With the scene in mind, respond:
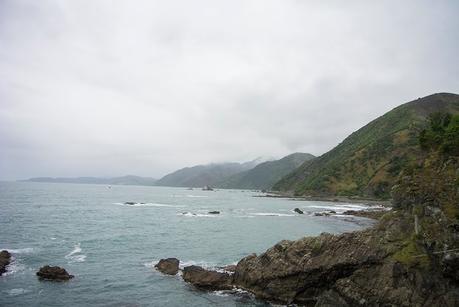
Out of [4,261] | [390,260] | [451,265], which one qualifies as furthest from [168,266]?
[451,265]

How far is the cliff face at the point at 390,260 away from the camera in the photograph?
25406 mm

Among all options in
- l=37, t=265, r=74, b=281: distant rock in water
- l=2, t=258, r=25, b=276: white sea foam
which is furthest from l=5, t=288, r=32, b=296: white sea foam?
l=2, t=258, r=25, b=276: white sea foam

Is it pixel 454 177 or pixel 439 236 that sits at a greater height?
pixel 454 177

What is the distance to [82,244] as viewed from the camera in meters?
56.8

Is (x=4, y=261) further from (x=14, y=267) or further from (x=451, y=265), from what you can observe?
(x=451, y=265)

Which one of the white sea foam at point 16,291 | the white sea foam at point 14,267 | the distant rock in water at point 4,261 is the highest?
the distant rock in water at point 4,261

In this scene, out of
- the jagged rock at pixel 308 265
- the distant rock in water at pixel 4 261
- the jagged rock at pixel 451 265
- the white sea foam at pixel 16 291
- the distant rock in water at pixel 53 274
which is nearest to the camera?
the jagged rock at pixel 451 265

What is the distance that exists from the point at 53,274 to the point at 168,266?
37.7 feet

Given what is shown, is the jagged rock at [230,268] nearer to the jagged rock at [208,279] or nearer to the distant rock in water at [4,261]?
the jagged rock at [208,279]

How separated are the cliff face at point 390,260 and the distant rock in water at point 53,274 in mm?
16807

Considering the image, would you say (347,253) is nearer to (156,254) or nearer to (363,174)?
(156,254)

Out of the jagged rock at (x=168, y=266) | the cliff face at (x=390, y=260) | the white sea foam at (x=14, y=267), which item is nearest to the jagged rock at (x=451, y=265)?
the cliff face at (x=390, y=260)

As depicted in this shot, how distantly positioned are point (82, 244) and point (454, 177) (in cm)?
4901

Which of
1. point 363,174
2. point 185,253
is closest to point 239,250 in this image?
point 185,253
